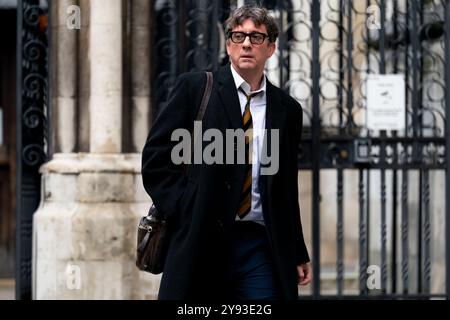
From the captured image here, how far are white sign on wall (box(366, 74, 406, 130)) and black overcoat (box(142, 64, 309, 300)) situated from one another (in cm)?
301

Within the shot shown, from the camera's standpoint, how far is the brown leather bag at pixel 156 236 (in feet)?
18.1

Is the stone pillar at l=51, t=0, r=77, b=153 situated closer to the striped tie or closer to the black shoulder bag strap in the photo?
the black shoulder bag strap

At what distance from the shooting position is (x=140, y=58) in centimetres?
857

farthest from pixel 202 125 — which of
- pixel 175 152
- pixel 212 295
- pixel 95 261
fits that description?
pixel 95 261

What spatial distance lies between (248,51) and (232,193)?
2.10ft

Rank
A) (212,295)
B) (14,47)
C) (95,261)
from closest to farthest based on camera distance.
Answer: (212,295) → (95,261) → (14,47)

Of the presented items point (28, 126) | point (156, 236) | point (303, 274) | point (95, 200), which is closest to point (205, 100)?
point (156, 236)

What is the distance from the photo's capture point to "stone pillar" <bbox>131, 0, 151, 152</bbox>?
28.1 feet

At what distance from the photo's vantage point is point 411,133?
8711 millimetres

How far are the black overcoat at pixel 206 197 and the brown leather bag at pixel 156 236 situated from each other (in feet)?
0.10

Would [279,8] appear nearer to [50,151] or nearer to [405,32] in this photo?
[405,32]

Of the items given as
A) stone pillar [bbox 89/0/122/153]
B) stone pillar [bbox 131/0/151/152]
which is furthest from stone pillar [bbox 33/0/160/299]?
stone pillar [bbox 131/0/151/152]

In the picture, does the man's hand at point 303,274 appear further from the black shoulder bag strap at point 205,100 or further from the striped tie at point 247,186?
the black shoulder bag strap at point 205,100

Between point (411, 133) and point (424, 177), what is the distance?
0.33 metres
